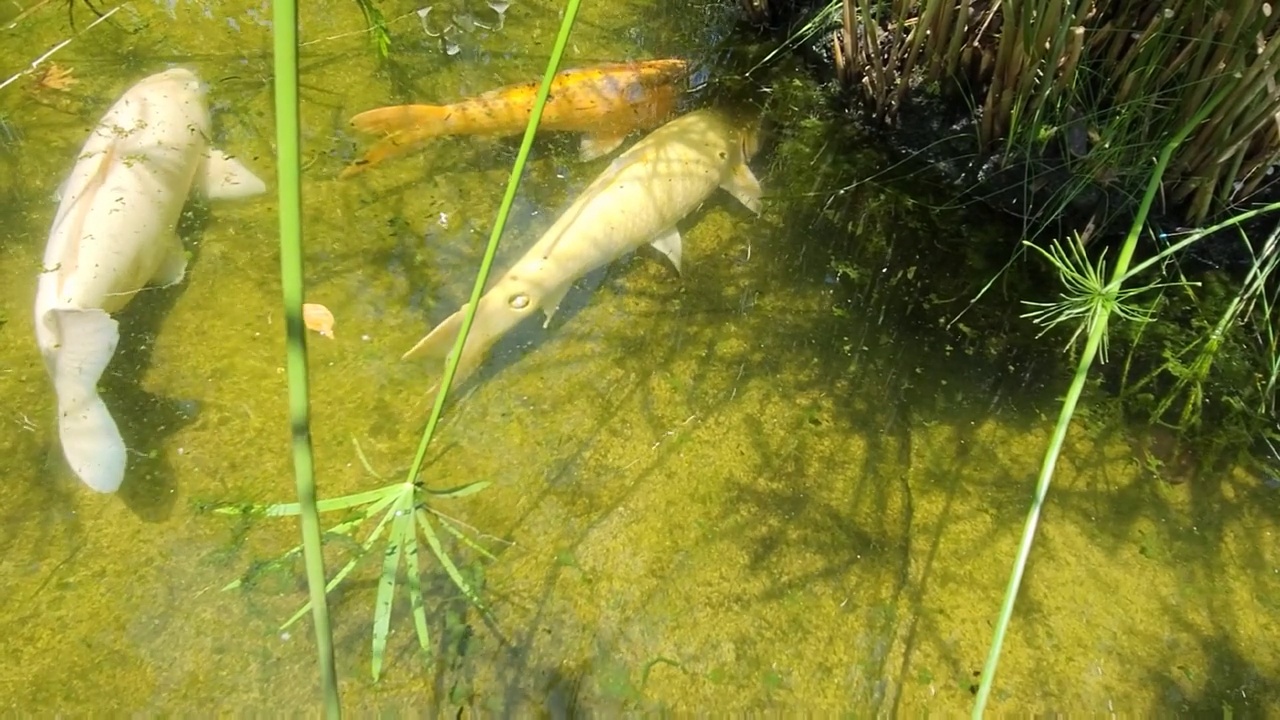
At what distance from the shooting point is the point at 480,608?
1.72 metres

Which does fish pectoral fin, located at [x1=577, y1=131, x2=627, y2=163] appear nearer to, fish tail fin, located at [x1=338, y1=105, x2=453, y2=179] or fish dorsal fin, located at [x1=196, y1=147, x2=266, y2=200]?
fish tail fin, located at [x1=338, y1=105, x2=453, y2=179]

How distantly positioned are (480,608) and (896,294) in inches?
56.9

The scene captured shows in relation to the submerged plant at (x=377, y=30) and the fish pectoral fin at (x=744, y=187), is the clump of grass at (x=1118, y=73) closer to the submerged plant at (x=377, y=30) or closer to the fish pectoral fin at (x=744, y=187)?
the fish pectoral fin at (x=744, y=187)

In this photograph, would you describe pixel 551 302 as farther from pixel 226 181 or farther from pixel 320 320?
pixel 226 181

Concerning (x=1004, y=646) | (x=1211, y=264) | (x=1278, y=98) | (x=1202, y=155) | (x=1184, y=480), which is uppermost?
(x=1278, y=98)

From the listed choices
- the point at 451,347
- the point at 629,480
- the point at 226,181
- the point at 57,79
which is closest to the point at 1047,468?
the point at 629,480

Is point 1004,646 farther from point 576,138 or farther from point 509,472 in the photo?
point 576,138

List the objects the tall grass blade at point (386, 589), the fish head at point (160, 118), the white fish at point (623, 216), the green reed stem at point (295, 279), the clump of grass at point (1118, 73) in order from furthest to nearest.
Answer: the fish head at point (160, 118) → the white fish at point (623, 216) → the clump of grass at point (1118, 73) → the tall grass blade at point (386, 589) → the green reed stem at point (295, 279)

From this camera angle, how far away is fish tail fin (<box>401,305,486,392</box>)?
2.03 metres

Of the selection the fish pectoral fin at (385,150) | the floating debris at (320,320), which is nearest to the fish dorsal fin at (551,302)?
the floating debris at (320,320)

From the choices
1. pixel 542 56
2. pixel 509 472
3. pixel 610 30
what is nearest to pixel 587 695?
pixel 509 472

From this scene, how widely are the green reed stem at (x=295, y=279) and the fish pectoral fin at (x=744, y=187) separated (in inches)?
78.8

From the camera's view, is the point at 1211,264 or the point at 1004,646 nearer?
the point at 1004,646

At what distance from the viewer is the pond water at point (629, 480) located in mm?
1694
